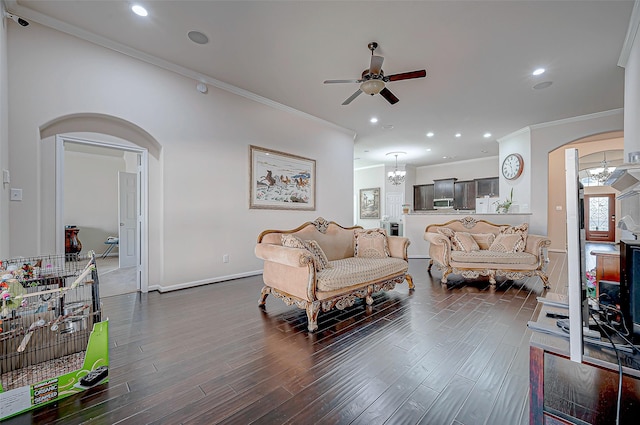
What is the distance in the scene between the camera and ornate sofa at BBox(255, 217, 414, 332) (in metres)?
2.47

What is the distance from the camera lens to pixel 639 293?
1.19m

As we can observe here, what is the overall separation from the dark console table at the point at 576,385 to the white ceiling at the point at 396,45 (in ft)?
9.44

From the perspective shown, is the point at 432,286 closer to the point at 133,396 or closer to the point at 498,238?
the point at 498,238

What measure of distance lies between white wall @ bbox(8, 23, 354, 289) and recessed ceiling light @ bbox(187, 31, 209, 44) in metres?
0.83

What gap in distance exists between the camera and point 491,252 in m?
4.00

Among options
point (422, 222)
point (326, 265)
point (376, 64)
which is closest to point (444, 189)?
point (422, 222)

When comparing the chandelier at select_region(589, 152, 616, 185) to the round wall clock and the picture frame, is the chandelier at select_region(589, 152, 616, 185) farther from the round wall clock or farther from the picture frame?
the picture frame

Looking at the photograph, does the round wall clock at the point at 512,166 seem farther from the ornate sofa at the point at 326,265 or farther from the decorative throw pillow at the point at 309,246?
the decorative throw pillow at the point at 309,246

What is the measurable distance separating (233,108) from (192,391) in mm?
3905

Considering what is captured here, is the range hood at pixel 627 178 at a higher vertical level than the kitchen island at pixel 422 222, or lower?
higher

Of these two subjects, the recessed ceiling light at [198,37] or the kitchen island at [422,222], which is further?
the kitchen island at [422,222]

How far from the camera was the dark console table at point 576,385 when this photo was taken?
1.05 metres

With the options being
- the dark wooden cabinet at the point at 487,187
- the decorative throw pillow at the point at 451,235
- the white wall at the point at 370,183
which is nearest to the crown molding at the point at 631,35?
the decorative throw pillow at the point at 451,235

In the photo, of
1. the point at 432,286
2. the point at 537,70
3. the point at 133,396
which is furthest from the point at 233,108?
the point at 537,70
